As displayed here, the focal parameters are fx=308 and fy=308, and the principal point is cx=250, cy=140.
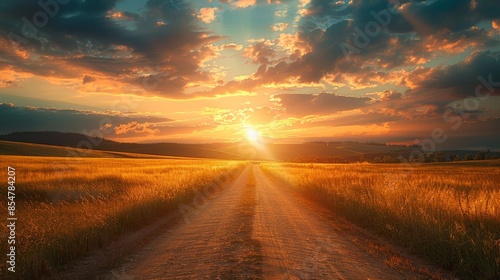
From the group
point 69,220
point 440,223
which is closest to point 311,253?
point 440,223

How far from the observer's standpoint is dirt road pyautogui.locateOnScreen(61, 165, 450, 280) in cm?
670

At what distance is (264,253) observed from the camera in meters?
7.93

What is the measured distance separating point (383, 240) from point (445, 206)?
2908mm

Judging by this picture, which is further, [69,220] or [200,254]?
[69,220]

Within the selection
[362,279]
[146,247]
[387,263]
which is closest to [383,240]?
[387,263]

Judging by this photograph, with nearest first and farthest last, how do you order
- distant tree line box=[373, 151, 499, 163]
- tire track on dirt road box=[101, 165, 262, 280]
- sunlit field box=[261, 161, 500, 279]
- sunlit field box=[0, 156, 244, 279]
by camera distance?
tire track on dirt road box=[101, 165, 262, 280]
sunlit field box=[261, 161, 500, 279]
sunlit field box=[0, 156, 244, 279]
distant tree line box=[373, 151, 499, 163]

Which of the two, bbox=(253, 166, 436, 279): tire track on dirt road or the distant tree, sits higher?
the distant tree

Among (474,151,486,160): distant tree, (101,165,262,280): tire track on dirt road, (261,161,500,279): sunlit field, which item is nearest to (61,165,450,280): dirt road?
(101,165,262,280): tire track on dirt road

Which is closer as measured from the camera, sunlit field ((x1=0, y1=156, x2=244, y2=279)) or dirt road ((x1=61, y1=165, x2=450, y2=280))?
dirt road ((x1=61, y1=165, x2=450, y2=280))

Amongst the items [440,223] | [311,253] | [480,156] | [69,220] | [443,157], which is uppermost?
[480,156]

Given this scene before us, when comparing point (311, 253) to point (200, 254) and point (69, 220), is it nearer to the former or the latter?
point (200, 254)

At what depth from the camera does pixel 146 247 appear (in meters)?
9.01

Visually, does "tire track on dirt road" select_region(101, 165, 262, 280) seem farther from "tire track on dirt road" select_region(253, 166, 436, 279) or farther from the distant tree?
the distant tree

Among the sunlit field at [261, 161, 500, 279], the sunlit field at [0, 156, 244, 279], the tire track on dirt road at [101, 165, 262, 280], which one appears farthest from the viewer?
the sunlit field at [0, 156, 244, 279]
